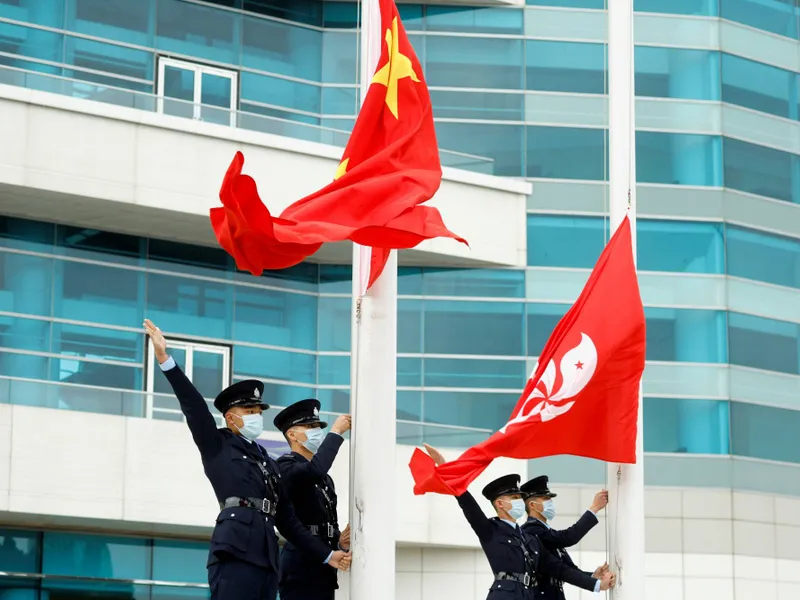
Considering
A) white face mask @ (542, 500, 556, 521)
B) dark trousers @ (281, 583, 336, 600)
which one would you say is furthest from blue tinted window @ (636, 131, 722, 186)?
dark trousers @ (281, 583, 336, 600)

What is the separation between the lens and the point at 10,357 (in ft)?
69.5

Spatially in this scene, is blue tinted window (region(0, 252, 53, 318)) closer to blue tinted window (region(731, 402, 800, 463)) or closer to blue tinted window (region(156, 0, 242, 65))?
blue tinted window (region(156, 0, 242, 65))

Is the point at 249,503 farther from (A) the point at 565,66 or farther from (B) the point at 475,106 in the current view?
(A) the point at 565,66

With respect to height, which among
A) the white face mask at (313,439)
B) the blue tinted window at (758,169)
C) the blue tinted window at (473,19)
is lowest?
the white face mask at (313,439)

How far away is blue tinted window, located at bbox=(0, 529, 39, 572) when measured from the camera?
68.6 feet

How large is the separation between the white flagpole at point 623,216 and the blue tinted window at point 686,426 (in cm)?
1068

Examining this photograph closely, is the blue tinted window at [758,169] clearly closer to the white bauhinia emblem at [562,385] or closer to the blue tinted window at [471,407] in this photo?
the blue tinted window at [471,407]

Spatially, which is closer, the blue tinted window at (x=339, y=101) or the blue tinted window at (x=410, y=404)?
the blue tinted window at (x=410, y=404)

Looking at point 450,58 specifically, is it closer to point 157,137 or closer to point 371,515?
point 157,137

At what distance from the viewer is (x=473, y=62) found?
24922 millimetres

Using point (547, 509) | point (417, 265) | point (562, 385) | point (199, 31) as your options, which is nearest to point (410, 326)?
point (417, 265)

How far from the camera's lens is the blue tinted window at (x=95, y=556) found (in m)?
21.2

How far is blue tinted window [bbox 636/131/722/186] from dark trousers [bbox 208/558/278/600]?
15404mm

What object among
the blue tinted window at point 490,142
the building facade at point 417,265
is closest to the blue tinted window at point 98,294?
the building facade at point 417,265
